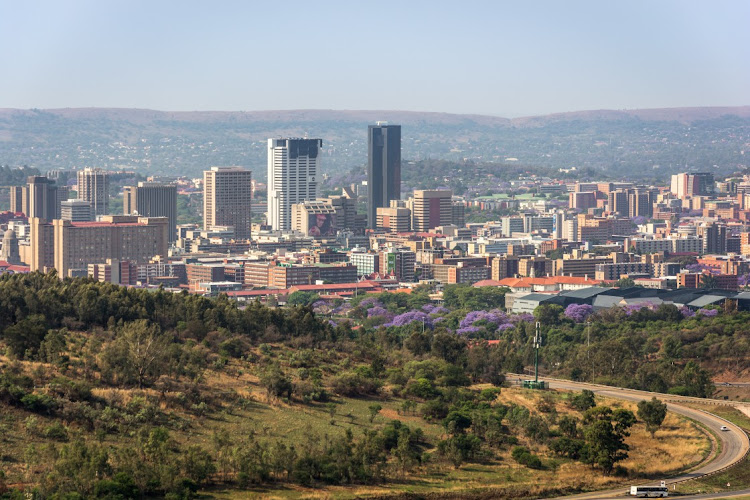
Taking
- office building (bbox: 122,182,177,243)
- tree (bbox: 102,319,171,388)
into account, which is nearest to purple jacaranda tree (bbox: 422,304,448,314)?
tree (bbox: 102,319,171,388)

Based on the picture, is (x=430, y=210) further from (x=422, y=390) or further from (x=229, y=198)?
(x=422, y=390)

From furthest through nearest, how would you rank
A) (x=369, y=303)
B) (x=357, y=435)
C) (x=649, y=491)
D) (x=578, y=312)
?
(x=369, y=303)
(x=578, y=312)
(x=357, y=435)
(x=649, y=491)

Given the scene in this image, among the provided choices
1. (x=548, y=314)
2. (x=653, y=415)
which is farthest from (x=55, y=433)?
(x=548, y=314)

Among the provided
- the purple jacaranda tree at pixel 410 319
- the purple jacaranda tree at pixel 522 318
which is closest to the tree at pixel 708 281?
the purple jacaranda tree at pixel 522 318

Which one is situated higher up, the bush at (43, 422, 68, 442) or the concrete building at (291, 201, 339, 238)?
the bush at (43, 422, 68, 442)

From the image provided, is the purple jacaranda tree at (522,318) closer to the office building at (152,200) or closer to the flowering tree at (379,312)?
the flowering tree at (379,312)

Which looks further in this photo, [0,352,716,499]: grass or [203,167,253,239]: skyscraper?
[203,167,253,239]: skyscraper

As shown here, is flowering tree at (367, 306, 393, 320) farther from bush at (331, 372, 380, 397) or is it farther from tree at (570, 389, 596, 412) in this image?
bush at (331, 372, 380, 397)
